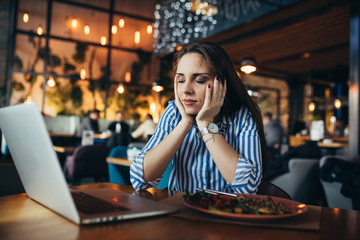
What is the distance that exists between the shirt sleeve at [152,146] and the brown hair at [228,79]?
0.24 m

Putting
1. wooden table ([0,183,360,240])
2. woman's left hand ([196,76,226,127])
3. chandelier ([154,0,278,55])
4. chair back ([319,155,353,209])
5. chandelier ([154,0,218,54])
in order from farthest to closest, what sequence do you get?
chandelier ([154,0,218,54]) < chandelier ([154,0,278,55]) < chair back ([319,155,353,209]) < woman's left hand ([196,76,226,127]) < wooden table ([0,183,360,240])

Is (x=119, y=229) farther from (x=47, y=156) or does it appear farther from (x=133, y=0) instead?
(x=133, y=0)

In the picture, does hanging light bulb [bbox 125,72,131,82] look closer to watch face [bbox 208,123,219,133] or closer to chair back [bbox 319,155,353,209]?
chair back [bbox 319,155,353,209]

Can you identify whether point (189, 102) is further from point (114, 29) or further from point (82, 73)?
point (114, 29)

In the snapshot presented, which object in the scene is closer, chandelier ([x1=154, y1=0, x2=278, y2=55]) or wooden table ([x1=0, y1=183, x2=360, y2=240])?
wooden table ([x1=0, y1=183, x2=360, y2=240])

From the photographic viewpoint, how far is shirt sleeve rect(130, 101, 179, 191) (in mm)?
1276

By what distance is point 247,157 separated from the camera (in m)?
1.28

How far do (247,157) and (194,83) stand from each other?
1.27 feet

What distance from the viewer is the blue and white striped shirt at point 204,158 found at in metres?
1.27

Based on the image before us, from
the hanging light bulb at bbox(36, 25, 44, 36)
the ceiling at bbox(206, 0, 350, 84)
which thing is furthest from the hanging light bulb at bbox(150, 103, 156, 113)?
the hanging light bulb at bbox(36, 25, 44, 36)

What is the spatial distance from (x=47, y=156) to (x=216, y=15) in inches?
293

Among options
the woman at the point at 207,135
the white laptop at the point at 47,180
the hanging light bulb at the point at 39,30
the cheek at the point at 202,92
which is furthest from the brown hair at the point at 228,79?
the hanging light bulb at the point at 39,30

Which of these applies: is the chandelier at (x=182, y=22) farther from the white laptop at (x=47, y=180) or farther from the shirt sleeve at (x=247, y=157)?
the white laptop at (x=47, y=180)

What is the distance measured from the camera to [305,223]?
2.40 feet
